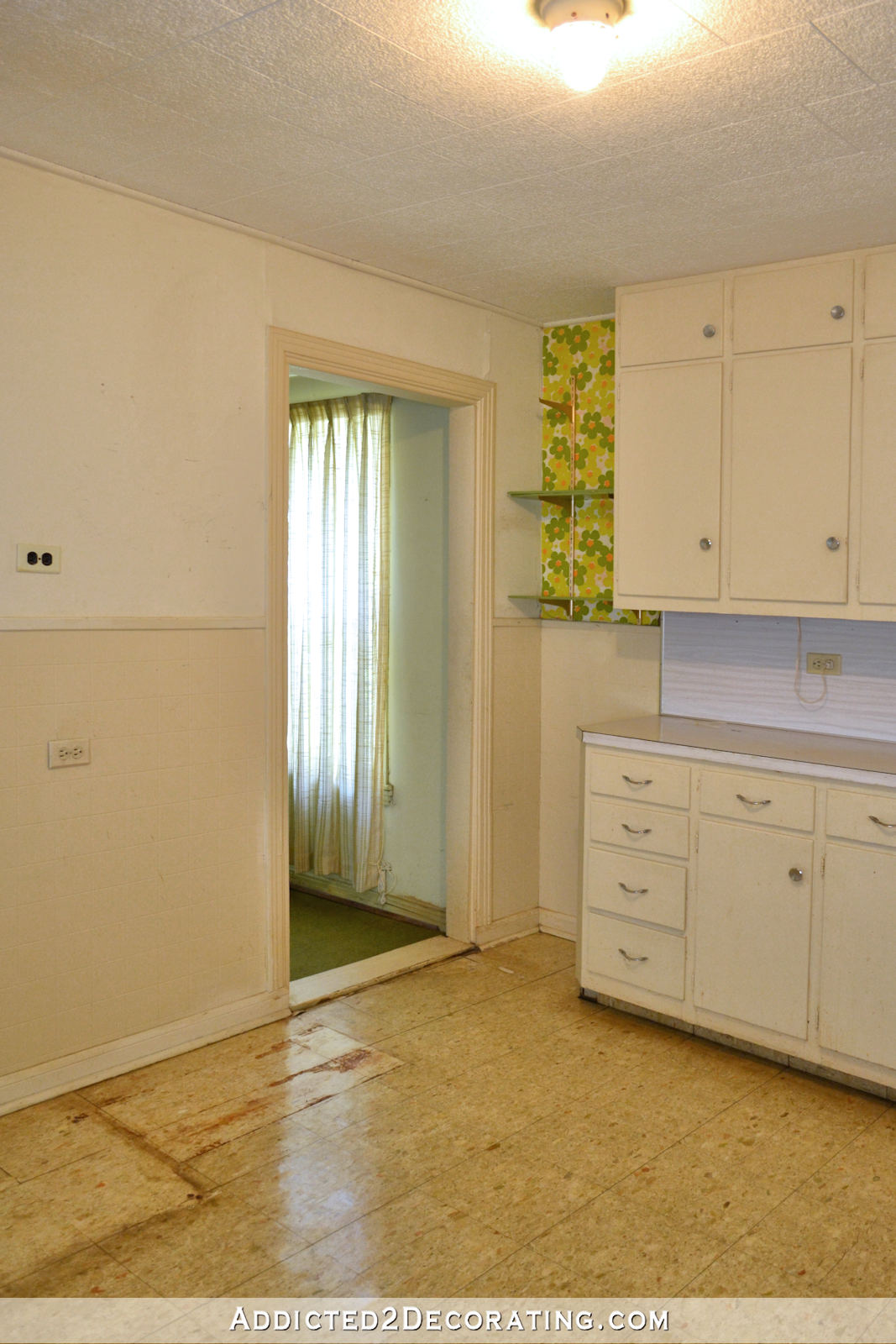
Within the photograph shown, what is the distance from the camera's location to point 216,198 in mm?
3049

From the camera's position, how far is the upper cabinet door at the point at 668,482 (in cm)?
364

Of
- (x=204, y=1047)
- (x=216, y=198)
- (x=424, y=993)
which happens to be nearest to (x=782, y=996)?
(x=424, y=993)

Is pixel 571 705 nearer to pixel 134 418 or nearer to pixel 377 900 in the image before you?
pixel 377 900

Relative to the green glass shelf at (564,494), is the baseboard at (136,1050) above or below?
below

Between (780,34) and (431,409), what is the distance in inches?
99.9

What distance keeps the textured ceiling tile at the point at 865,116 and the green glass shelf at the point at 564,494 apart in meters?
1.64

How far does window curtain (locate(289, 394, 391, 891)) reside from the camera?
15.6 ft

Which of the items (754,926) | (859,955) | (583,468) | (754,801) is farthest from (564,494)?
(859,955)

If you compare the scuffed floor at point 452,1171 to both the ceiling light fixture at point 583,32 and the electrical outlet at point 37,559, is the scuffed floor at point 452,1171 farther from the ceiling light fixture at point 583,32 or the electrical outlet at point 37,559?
the ceiling light fixture at point 583,32

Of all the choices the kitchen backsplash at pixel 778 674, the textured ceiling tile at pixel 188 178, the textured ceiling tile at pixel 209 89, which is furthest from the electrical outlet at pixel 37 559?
the kitchen backsplash at pixel 778 674

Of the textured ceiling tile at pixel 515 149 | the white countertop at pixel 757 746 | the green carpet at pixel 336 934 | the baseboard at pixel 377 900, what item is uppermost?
the textured ceiling tile at pixel 515 149

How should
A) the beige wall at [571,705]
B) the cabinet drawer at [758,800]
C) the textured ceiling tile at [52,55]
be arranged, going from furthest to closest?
the beige wall at [571,705]
the cabinet drawer at [758,800]
the textured ceiling tile at [52,55]

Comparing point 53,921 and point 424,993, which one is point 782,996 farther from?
point 53,921

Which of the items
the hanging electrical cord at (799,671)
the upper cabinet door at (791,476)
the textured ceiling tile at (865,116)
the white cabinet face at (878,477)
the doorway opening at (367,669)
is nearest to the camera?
the textured ceiling tile at (865,116)
